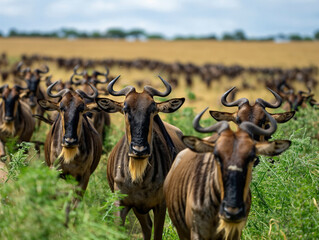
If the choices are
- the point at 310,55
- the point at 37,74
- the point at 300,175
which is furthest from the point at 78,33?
the point at 300,175

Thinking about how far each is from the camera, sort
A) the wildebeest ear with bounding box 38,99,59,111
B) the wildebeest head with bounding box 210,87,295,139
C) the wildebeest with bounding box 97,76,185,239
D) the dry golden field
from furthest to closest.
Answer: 1. the dry golden field
2. the wildebeest ear with bounding box 38,99,59,111
3. the wildebeest head with bounding box 210,87,295,139
4. the wildebeest with bounding box 97,76,185,239

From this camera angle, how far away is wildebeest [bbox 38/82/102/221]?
6094 millimetres

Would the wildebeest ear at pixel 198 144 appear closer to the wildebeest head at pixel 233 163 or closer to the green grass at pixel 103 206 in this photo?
the wildebeest head at pixel 233 163

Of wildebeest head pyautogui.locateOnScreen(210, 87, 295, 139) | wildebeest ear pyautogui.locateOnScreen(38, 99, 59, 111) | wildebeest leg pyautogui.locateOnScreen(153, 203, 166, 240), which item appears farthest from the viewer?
wildebeest ear pyautogui.locateOnScreen(38, 99, 59, 111)

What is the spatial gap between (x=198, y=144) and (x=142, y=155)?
47.2 inches

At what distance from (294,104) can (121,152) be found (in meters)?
6.99

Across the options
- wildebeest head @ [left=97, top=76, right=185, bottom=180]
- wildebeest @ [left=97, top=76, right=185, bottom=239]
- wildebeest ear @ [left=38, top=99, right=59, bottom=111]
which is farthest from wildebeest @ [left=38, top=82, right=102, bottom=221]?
wildebeest head @ [left=97, top=76, right=185, bottom=180]

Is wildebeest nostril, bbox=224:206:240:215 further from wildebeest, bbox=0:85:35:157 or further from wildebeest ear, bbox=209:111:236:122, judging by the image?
wildebeest, bbox=0:85:35:157

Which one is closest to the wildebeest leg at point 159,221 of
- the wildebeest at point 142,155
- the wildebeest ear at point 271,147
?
the wildebeest at point 142,155

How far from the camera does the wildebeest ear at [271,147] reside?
3.72 meters

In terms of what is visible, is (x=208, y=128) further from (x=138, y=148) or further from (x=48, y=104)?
(x=48, y=104)

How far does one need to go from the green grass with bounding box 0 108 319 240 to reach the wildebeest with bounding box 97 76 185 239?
0.36 m

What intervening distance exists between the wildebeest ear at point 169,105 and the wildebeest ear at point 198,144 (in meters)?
1.56

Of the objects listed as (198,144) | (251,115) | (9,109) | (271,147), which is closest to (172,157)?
(251,115)
